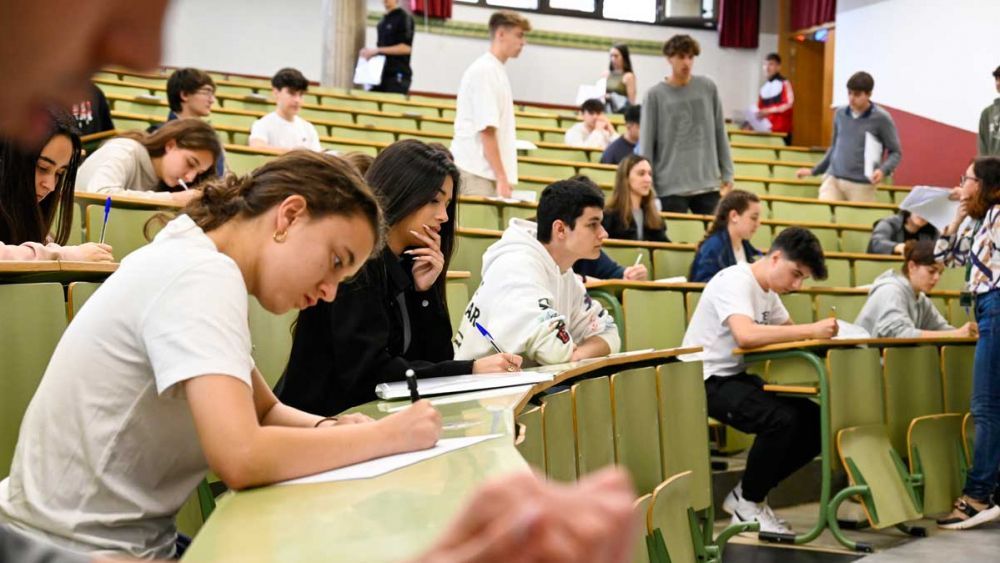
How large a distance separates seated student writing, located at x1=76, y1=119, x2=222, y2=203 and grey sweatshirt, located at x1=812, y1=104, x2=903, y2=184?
5.07 meters

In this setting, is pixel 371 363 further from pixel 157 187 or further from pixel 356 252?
pixel 157 187

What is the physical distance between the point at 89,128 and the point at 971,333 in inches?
134

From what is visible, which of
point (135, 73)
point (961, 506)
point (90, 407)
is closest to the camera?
point (135, 73)

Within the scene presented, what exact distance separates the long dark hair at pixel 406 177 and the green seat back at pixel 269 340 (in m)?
0.31

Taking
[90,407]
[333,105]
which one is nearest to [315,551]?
[90,407]

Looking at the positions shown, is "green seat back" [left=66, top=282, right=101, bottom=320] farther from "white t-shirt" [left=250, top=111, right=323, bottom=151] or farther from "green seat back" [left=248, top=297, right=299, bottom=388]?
"white t-shirt" [left=250, top=111, right=323, bottom=151]

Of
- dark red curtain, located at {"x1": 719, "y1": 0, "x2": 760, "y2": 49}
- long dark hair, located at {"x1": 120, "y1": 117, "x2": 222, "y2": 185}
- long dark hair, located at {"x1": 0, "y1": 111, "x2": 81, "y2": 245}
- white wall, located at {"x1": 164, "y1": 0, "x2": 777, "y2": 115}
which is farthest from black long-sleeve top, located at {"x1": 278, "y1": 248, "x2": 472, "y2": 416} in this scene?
dark red curtain, located at {"x1": 719, "y1": 0, "x2": 760, "y2": 49}

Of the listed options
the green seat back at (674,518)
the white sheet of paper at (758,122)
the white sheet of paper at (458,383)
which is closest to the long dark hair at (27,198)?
the white sheet of paper at (458,383)

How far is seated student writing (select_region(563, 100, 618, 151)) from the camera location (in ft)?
27.1

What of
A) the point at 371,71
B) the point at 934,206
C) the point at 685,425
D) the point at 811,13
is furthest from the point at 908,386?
the point at 811,13

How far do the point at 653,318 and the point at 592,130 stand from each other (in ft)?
14.9

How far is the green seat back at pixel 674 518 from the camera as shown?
2.43m

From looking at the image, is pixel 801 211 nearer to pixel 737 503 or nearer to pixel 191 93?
pixel 737 503

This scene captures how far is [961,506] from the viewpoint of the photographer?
4.13m
